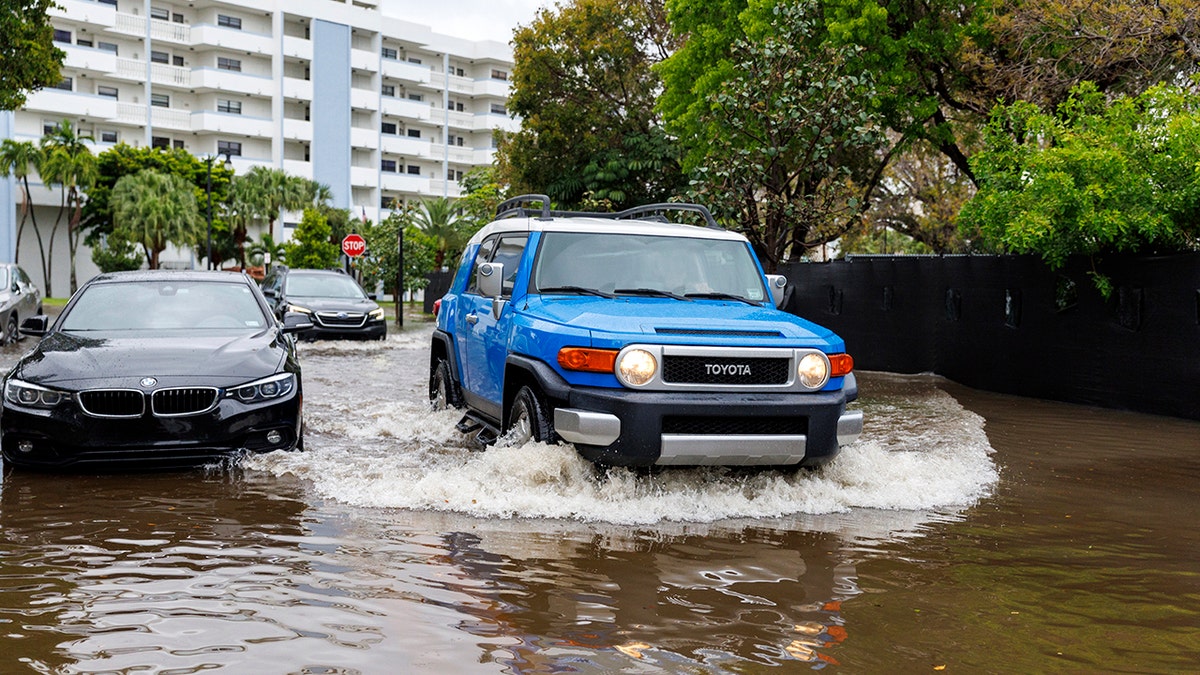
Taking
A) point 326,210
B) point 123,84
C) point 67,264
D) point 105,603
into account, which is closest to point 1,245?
point 67,264

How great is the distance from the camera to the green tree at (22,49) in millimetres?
19047

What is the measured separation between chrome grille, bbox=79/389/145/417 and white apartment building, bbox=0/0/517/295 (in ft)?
200

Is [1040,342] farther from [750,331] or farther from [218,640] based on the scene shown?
[218,640]

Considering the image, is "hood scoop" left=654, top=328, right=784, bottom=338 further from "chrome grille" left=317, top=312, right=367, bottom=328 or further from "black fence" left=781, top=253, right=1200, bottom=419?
"chrome grille" left=317, top=312, right=367, bottom=328

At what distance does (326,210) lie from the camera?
70.7m

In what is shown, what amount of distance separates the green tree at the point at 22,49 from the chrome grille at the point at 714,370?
1613 centimetres

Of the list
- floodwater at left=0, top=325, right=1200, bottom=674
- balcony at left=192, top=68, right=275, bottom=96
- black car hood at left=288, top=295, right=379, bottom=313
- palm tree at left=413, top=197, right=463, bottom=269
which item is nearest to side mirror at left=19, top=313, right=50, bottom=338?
floodwater at left=0, top=325, right=1200, bottom=674

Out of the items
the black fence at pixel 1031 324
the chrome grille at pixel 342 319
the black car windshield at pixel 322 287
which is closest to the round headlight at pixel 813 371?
the black fence at pixel 1031 324

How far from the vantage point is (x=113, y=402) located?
7480 millimetres

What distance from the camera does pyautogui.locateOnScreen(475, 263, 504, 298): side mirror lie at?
8148 mm

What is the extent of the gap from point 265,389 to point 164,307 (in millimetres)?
1682

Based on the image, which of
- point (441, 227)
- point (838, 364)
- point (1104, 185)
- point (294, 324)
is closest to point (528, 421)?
point (838, 364)

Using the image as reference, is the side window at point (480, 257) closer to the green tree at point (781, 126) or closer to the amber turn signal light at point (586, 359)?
the amber turn signal light at point (586, 359)

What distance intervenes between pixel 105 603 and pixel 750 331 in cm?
383
